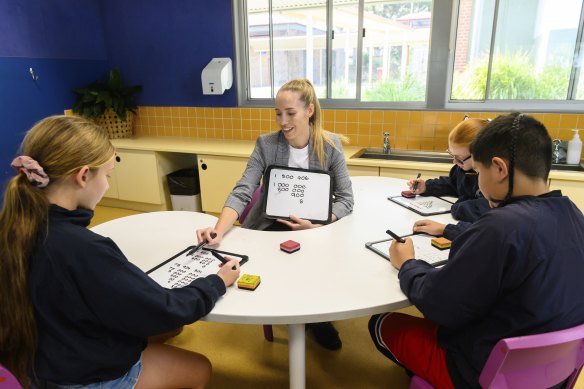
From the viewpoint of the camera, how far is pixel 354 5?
345 centimetres

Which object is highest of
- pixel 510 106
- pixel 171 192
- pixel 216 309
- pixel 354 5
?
pixel 354 5

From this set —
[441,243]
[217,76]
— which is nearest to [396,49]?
[217,76]

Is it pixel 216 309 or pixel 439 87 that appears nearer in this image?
pixel 216 309

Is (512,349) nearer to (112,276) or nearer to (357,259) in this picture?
(357,259)

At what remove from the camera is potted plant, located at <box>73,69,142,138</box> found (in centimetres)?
391

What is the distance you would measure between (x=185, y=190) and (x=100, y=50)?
6.22 ft

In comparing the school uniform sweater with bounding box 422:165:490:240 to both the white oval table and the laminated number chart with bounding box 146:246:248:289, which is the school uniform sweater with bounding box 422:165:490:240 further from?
the laminated number chart with bounding box 146:246:248:289

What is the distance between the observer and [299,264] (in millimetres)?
1376

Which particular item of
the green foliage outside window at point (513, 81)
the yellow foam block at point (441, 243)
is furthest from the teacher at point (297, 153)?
the green foliage outside window at point (513, 81)

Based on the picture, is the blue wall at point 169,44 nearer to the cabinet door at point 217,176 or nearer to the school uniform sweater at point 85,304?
the cabinet door at point 217,176

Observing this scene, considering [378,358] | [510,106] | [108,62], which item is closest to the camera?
[378,358]

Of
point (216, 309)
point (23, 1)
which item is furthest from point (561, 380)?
point (23, 1)

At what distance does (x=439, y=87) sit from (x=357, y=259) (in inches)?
94.6

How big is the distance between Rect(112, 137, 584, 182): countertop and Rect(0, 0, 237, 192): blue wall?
424mm
